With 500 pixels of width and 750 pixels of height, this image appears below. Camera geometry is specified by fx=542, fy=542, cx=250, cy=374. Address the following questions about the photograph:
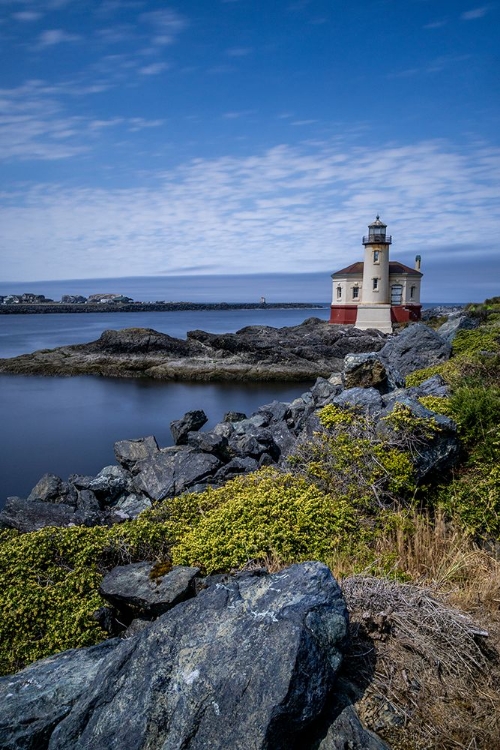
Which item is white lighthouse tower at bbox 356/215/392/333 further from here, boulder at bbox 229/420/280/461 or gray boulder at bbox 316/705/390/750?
gray boulder at bbox 316/705/390/750

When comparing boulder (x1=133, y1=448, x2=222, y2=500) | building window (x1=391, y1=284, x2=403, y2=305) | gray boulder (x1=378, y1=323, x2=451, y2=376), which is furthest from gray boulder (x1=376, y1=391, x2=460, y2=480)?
building window (x1=391, y1=284, x2=403, y2=305)

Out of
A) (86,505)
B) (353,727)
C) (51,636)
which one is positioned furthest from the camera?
(86,505)

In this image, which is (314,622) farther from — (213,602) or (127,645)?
(127,645)

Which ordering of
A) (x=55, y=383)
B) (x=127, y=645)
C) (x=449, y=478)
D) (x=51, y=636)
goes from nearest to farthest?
(x=127, y=645)
(x=51, y=636)
(x=449, y=478)
(x=55, y=383)

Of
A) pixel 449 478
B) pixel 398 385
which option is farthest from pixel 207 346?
pixel 449 478

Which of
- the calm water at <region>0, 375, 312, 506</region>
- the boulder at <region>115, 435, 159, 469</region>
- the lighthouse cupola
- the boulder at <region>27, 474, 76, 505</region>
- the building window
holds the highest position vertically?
the lighthouse cupola

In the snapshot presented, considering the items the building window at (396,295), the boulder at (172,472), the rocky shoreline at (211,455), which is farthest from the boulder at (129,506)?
the building window at (396,295)

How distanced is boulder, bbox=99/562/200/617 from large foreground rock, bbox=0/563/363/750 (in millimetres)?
1019

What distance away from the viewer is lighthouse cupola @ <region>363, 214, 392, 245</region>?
141 ft

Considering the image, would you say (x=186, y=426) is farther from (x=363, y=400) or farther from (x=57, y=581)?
(x=57, y=581)

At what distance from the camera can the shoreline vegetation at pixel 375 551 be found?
3074 millimetres

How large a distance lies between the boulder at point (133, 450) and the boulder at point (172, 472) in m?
1.39

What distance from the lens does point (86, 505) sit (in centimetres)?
896

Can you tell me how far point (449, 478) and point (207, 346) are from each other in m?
31.7
